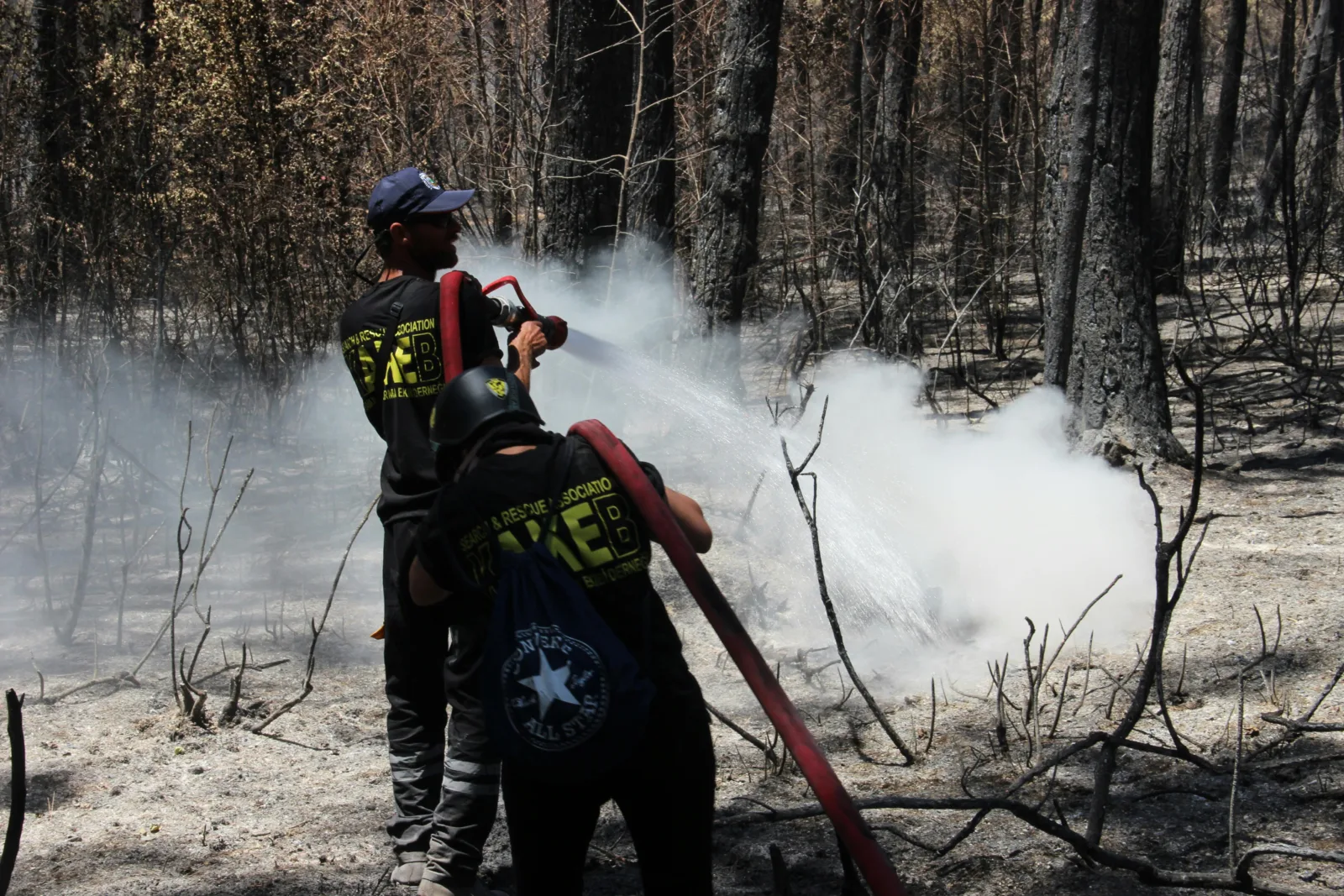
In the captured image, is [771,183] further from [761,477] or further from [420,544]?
[420,544]

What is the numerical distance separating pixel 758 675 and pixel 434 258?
1.65 meters

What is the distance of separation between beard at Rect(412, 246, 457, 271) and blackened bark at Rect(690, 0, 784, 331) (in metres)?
5.43

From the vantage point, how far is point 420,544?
2.29 meters

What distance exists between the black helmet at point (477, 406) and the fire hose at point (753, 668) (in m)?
0.13

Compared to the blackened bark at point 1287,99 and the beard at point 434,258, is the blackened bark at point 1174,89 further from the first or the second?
the beard at point 434,258

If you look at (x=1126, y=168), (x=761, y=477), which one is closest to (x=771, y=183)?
(x=1126, y=168)

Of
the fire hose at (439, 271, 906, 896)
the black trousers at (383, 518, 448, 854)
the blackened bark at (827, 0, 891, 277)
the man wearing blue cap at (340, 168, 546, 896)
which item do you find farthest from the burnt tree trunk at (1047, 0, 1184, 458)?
the fire hose at (439, 271, 906, 896)

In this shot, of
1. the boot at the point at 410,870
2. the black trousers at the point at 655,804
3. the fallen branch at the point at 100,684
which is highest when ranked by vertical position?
the black trousers at the point at 655,804

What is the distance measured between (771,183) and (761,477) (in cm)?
754

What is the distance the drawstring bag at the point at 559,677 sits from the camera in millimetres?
2041

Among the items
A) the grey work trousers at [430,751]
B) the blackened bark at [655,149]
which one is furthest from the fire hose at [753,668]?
the blackened bark at [655,149]

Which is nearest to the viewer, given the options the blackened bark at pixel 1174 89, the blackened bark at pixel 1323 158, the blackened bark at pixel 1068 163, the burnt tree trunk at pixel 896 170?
the blackened bark at pixel 1068 163

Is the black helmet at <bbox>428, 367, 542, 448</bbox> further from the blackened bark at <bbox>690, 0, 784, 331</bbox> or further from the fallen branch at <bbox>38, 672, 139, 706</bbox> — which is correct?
the blackened bark at <bbox>690, 0, 784, 331</bbox>

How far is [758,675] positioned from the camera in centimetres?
216
